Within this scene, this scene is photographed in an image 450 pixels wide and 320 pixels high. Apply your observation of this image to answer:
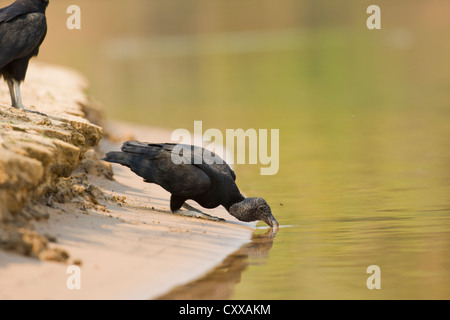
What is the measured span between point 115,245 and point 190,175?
1.55m

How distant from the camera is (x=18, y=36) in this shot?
913cm

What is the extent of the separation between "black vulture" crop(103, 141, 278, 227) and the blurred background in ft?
1.56

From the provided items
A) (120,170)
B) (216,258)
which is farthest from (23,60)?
(216,258)

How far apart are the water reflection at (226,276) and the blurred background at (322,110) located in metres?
0.08

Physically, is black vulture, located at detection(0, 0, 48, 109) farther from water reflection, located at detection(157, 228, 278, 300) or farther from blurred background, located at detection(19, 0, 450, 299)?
water reflection, located at detection(157, 228, 278, 300)

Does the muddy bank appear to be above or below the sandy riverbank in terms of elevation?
above

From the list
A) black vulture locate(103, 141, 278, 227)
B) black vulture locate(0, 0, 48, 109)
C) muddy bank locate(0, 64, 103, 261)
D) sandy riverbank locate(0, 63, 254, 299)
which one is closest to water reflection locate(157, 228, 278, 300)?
sandy riverbank locate(0, 63, 254, 299)

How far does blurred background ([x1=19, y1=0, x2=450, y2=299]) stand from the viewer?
704 centimetres

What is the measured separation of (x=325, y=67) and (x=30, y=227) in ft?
87.1

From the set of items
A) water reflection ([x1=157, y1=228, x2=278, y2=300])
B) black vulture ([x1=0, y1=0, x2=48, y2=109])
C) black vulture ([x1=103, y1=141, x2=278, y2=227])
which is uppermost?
black vulture ([x1=0, y1=0, x2=48, y2=109])

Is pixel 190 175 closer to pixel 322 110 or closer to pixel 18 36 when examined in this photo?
pixel 18 36

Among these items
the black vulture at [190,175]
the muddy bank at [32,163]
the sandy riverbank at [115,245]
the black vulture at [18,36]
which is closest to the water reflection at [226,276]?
the sandy riverbank at [115,245]

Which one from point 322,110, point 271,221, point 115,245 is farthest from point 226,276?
point 322,110
